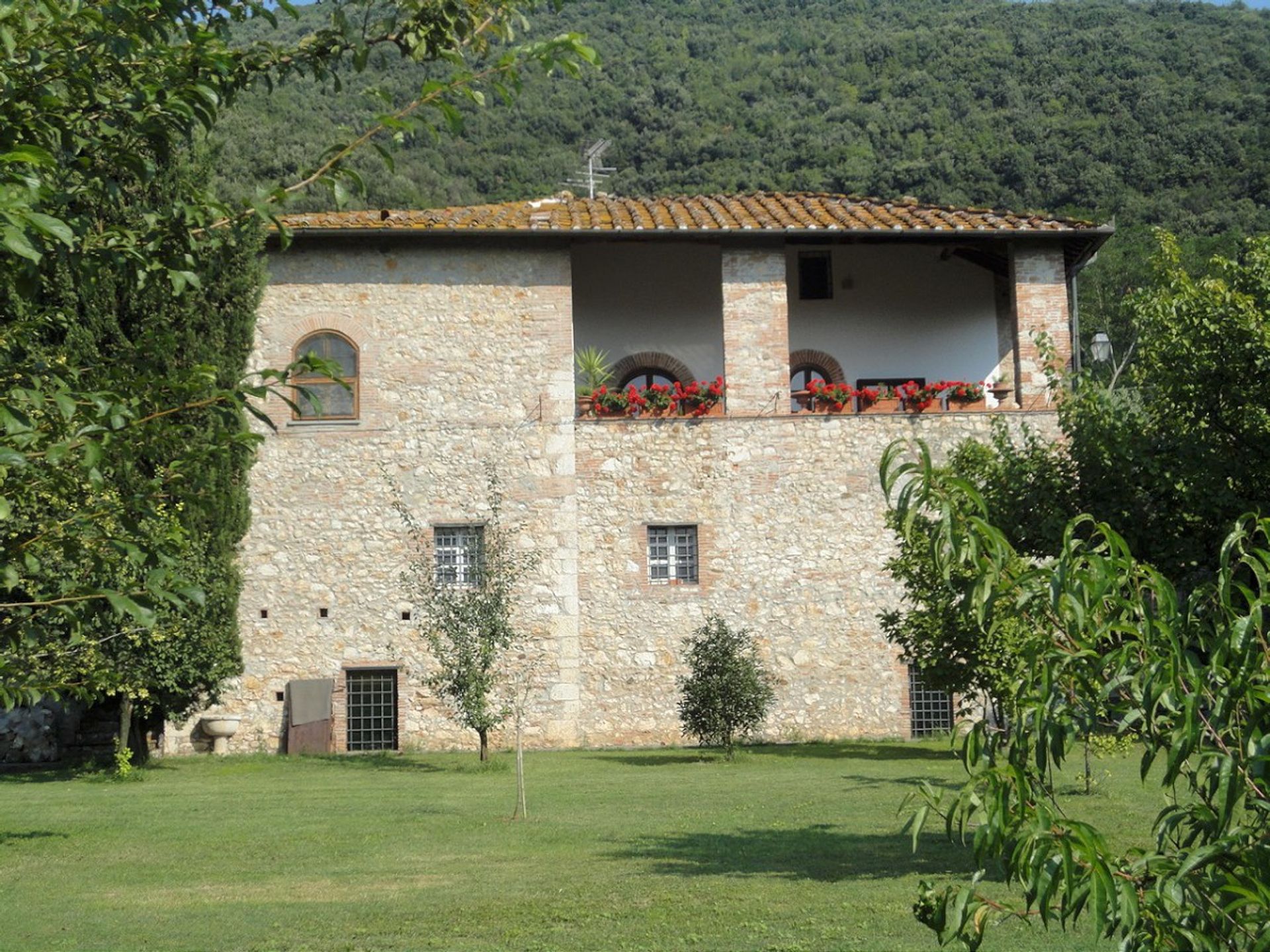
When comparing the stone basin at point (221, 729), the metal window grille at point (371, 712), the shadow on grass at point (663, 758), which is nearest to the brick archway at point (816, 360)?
the shadow on grass at point (663, 758)

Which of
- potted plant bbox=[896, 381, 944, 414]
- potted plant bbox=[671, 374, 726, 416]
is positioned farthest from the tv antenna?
potted plant bbox=[896, 381, 944, 414]

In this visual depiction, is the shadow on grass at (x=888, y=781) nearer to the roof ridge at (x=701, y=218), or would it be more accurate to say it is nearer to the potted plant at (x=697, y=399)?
the potted plant at (x=697, y=399)

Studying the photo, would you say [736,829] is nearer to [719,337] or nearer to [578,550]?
[578,550]

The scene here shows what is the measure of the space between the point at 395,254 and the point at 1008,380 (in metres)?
9.56

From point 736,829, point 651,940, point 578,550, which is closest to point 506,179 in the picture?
point 578,550

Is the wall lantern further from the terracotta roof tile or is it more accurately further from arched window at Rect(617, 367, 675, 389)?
arched window at Rect(617, 367, 675, 389)

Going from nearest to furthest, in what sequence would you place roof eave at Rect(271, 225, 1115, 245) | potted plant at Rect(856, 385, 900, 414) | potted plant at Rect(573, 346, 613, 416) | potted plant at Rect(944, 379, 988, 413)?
roof eave at Rect(271, 225, 1115, 245)
potted plant at Rect(573, 346, 613, 416)
potted plant at Rect(856, 385, 900, 414)
potted plant at Rect(944, 379, 988, 413)

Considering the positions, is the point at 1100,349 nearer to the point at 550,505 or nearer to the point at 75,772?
the point at 550,505

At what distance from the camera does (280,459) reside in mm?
20469

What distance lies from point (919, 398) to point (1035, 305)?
7.37 ft

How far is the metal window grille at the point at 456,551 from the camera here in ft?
67.4

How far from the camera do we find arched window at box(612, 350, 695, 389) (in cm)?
2323

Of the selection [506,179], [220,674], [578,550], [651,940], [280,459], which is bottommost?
[651,940]

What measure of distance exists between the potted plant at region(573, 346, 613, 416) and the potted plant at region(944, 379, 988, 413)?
196 inches
